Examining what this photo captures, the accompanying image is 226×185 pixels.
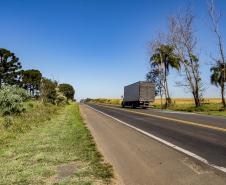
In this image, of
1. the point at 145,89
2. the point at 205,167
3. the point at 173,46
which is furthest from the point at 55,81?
the point at 205,167

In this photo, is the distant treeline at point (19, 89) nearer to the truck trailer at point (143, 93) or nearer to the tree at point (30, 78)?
the tree at point (30, 78)

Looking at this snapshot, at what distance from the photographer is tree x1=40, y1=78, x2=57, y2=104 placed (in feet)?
143

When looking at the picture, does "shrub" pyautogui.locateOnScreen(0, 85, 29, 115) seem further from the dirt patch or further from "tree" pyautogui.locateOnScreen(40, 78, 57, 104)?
"tree" pyautogui.locateOnScreen(40, 78, 57, 104)

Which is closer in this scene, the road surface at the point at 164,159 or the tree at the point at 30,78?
the road surface at the point at 164,159

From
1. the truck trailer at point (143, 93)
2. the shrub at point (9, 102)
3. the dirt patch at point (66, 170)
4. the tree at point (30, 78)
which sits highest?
the tree at point (30, 78)

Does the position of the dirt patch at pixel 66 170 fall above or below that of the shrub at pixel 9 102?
below

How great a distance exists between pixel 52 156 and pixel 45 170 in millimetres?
1496

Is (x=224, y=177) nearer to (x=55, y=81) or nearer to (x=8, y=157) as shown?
(x=8, y=157)

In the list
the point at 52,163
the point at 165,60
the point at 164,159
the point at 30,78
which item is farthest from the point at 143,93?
the point at 30,78

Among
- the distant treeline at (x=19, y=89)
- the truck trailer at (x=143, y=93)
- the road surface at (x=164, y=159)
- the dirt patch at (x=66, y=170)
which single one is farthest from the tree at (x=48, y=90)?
the dirt patch at (x=66, y=170)

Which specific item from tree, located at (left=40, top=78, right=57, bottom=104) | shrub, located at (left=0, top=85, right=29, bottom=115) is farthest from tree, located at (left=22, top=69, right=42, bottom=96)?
shrub, located at (left=0, top=85, right=29, bottom=115)

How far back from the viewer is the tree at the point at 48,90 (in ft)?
143

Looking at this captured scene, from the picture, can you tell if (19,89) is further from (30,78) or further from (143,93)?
(30,78)

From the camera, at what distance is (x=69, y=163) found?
722 centimetres
